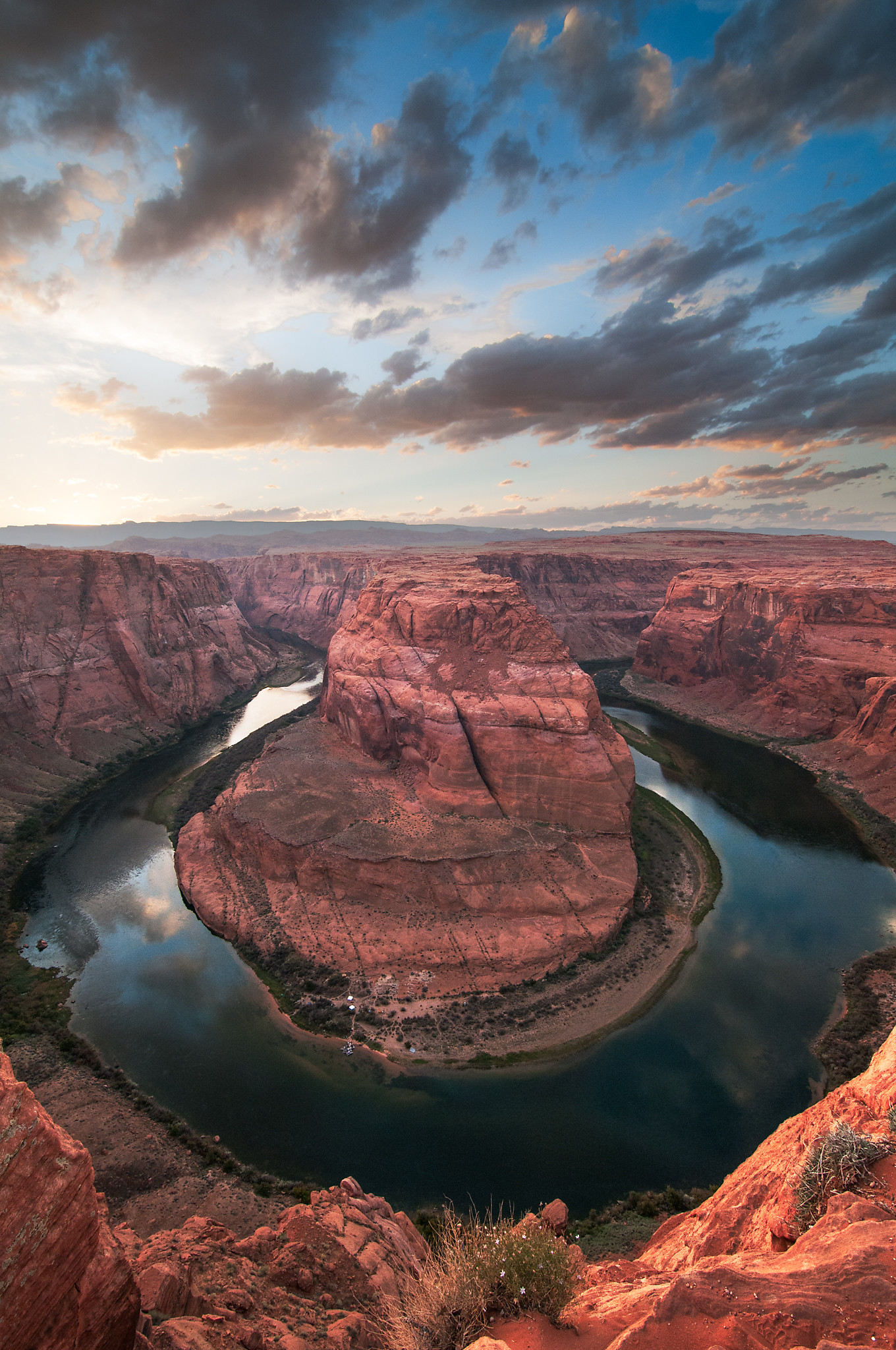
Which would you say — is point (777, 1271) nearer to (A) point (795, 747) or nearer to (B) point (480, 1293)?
(B) point (480, 1293)

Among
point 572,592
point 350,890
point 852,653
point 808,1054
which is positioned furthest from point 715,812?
point 572,592

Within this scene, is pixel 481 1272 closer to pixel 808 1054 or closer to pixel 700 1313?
pixel 700 1313

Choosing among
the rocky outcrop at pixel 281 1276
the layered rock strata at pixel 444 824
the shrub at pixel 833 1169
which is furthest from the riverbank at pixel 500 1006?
the shrub at pixel 833 1169

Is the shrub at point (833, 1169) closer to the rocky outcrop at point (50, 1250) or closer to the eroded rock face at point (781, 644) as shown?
the rocky outcrop at point (50, 1250)

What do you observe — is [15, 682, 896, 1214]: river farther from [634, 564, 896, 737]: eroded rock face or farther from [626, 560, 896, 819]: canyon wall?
[634, 564, 896, 737]: eroded rock face

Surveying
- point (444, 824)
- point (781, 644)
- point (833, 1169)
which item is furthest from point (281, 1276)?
point (781, 644)

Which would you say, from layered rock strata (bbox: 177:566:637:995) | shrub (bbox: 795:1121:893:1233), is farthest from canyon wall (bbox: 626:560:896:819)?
shrub (bbox: 795:1121:893:1233)
